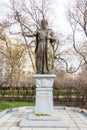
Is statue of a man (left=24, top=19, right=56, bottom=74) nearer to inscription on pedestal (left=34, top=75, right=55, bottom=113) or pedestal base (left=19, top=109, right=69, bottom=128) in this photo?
inscription on pedestal (left=34, top=75, right=55, bottom=113)

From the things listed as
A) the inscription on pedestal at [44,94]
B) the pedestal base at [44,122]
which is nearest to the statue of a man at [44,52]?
the inscription on pedestal at [44,94]

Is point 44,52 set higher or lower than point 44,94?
higher

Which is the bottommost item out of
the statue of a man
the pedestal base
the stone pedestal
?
the pedestal base

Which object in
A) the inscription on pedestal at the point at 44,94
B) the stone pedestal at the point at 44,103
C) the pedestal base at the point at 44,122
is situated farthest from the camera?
the inscription on pedestal at the point at 44,94

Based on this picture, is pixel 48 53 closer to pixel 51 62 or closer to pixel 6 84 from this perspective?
pixel 51 62

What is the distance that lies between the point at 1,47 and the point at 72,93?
10.4 meters

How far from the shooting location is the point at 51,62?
10883 mm

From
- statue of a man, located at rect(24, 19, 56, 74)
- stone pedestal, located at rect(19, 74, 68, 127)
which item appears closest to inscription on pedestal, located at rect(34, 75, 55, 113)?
stone pedestal, located at rect(19, 74, 68, 127)

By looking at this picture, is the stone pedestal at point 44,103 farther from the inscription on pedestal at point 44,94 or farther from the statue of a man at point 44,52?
the statue of a man at point 44,52

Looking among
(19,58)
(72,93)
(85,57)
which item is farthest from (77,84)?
(19,58)

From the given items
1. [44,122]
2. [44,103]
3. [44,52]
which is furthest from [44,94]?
[44,52]

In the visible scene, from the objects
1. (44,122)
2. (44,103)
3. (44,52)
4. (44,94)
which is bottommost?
(44,122)

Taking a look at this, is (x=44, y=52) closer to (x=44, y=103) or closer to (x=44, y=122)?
(x=44, y=103)

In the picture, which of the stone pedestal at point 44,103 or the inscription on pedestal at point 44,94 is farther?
the inscription on pedestal at point 44,94
